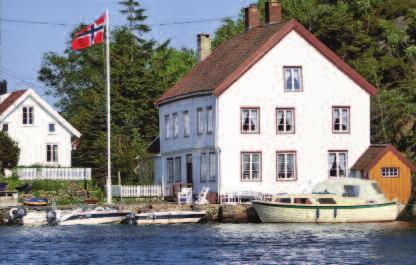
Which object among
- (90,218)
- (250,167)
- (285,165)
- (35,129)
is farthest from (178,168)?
(35,129)

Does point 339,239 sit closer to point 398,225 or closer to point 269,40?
point 398,225

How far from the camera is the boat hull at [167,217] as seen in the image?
65688 mm

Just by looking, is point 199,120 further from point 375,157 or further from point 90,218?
point 90,218

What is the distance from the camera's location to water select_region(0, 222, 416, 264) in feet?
152

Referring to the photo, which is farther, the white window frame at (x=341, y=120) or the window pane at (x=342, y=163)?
the white window frame at (x=341, y=120)

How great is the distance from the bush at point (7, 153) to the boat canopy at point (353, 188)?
85.5 feet

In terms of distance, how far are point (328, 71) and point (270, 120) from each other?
16.1 feet

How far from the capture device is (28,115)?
8894cm

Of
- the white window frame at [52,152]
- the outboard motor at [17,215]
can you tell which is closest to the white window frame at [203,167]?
the outboard motor at [17,215]

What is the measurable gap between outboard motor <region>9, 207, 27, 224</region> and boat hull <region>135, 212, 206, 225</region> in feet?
20.9

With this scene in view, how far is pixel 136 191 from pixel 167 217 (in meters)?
11.7

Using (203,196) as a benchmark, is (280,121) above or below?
above

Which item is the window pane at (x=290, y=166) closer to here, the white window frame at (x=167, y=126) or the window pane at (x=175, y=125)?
the window pane at (x=175, y=125)

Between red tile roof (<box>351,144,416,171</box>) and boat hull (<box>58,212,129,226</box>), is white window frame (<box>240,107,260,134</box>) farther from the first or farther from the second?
boat hull (<box>58,212,129,226</box>)
